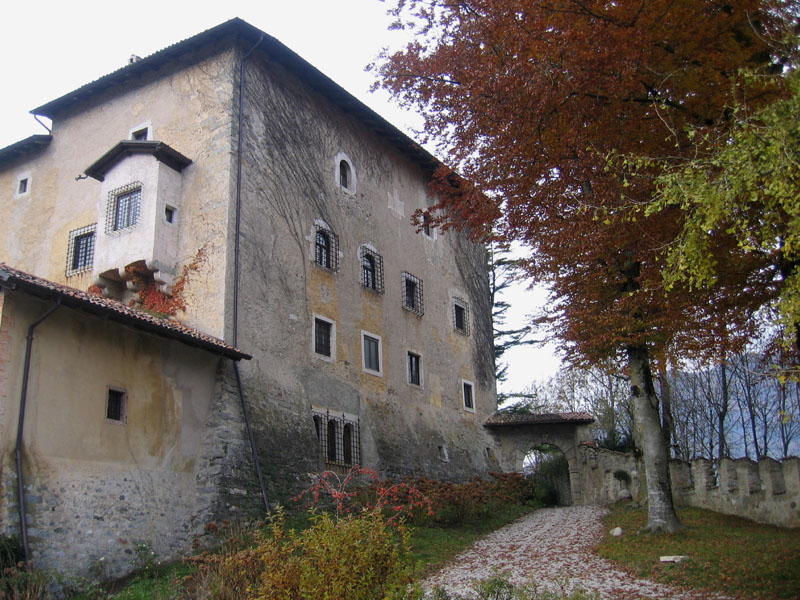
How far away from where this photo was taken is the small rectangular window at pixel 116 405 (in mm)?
13580

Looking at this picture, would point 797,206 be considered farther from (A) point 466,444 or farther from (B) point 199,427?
(A) point 466,444

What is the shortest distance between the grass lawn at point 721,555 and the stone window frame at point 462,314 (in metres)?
12.4

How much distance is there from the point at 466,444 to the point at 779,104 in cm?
1968

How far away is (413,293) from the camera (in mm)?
24672

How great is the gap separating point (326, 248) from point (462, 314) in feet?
27.5

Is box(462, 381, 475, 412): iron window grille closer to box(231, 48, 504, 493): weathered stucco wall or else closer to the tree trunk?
box(231, 48, 504, 493): weathered stucco wall

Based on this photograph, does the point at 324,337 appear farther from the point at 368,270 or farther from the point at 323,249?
the point at 368,270

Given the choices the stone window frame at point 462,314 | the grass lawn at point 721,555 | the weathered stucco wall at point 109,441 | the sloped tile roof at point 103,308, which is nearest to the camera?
the grass lawn at point 721,555

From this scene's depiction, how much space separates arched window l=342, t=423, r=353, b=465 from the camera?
19562 millimetres

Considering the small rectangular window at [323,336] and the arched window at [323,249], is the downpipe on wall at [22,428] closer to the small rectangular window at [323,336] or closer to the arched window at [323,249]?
the small rectangular window at [323,336]

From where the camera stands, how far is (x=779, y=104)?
689cm

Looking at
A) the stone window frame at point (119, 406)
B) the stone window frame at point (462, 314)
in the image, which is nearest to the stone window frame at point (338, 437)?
the stone window frame at point (119, 406)

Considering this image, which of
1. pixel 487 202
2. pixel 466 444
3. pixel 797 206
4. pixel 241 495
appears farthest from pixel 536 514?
pixel 797 206

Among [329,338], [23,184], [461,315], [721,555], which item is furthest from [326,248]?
[721,555]
